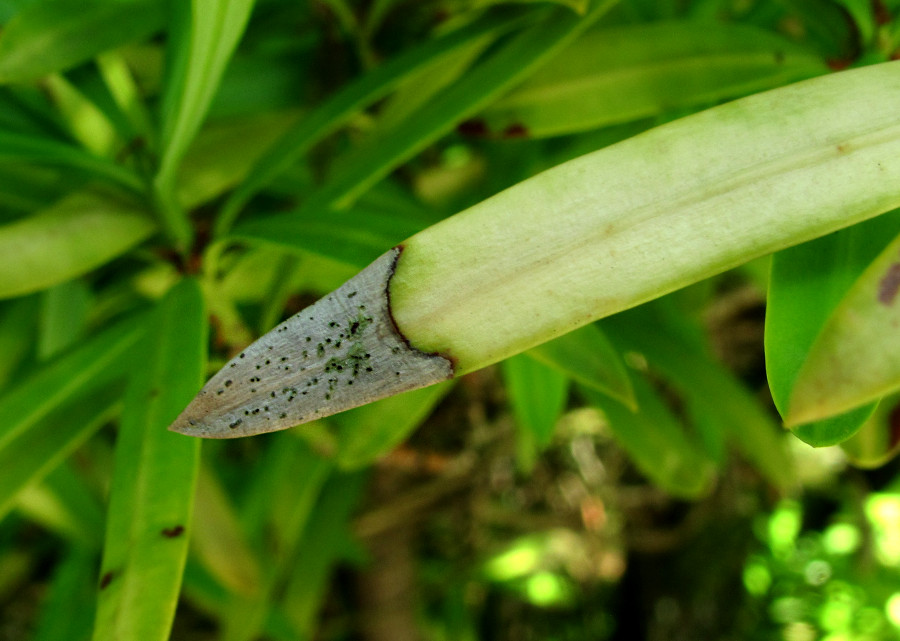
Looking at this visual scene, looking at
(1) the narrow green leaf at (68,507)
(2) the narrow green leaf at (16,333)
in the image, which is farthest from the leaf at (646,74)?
(1) the narrow green leaf at (68,507)

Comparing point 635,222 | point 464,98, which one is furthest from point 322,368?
point 464,98

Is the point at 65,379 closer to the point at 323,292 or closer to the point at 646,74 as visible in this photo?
the point at 323,292

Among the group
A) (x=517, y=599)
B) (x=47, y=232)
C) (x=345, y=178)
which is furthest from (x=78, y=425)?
(x=517, y=599)

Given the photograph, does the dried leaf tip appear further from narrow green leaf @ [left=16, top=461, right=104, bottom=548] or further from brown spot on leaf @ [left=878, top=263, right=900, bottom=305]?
narrow green leaf @ [left=16, top=461, right=104, bottom=548]

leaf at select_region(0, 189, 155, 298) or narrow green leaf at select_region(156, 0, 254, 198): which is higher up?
narrow green leaf at select_region(156, 0, 254, 198)

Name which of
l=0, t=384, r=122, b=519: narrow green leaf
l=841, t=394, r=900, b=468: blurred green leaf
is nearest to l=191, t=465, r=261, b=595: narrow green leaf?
l=0, t=384, r=122, b=519: narrow green leaf

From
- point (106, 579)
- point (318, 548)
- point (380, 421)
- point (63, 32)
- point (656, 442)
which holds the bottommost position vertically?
point (318, 548)

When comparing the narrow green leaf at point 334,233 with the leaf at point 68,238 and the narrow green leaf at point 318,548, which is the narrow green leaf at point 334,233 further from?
the narrow green leaf at point 318,548
